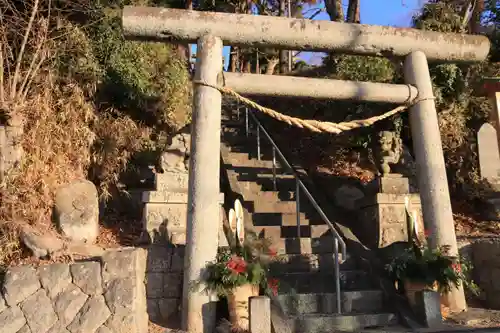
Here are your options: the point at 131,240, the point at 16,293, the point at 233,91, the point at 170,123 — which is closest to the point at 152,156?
the point at 170,123

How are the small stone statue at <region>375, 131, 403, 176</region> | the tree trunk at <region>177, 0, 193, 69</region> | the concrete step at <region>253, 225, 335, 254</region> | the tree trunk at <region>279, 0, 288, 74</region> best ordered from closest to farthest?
1. the concrete step at <region>253, 225, 335, 254</region>
2. the small stone statue at <region>375, 131, 403, 176</region>
3. the tree trunk at <region>177, 0, 193, 69</region>
4. the tree trunk at <region>279, 0, 288, 74</region>

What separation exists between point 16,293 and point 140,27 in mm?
3274

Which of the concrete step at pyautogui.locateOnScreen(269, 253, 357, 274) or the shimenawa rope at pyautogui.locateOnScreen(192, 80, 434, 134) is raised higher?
the shimenawa rope at pyautogui.locateOnScreen(192, 80, 434, 134)

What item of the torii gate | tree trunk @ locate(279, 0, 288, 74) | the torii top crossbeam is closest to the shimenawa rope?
the torii gate

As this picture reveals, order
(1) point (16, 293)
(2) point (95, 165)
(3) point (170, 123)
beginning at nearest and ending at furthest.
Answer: (1) point (16, 293) → (2) point (95, 165) → (3) point (170, 123)

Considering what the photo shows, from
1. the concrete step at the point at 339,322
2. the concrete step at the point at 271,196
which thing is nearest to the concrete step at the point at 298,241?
the concrete step at the point at 271,196

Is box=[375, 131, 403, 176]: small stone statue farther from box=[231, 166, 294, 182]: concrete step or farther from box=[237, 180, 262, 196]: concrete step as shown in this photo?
box=[237, 180, 262, 196]: concrete step

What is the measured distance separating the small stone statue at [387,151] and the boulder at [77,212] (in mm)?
4435

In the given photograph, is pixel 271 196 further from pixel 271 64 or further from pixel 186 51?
pixel 271 64

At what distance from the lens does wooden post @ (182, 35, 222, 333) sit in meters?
5.24

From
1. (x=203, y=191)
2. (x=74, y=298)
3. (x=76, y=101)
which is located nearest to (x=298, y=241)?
(x=203, y=191)

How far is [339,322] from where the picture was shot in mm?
5559

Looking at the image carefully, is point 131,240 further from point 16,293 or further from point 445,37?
point 445,37

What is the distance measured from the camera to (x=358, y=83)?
21.6 feet
